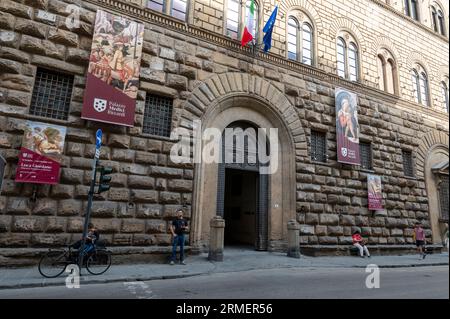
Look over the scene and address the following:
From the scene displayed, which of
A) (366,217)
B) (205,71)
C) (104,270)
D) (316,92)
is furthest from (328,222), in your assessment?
(104,270)

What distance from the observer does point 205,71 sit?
11727mm

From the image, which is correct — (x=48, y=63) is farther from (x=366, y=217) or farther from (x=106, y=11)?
(x=366, y=217)

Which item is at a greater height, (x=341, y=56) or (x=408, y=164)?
(x=341, y=56)

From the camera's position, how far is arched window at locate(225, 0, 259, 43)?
1304 centimetres

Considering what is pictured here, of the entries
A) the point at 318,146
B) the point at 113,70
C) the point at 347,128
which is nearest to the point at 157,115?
the point at 113,70

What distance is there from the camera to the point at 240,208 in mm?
16094

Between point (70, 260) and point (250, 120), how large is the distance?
27.9 ft

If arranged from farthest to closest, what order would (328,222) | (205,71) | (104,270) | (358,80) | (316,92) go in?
(358,80) < (316,92) < (328,222) < (205,71) < (104,270)

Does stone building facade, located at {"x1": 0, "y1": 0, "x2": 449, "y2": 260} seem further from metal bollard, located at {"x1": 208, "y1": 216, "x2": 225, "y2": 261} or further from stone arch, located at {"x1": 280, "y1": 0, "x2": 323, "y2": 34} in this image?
metal bollard, located at {"x1": 208, "y1": 216, "x2": 225, "y2": 261}

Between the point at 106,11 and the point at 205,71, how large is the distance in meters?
3.95

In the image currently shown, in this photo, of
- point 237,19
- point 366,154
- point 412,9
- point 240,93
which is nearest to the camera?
point 240,93

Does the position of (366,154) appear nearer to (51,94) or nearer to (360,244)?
Answer: (360,244)

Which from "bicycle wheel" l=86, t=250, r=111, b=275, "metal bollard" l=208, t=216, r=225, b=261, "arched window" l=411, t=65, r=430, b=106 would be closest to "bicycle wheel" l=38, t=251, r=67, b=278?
"bicycle wheel" l=86, t=250, r=111, b=275
